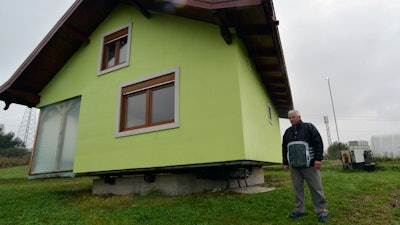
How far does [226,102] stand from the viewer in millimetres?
6039

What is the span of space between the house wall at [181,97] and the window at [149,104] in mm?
190

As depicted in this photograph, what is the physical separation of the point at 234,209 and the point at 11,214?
510 cm

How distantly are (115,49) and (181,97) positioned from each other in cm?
381

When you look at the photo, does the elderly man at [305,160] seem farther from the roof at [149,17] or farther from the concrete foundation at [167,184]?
the concrete foundation at [167,184]

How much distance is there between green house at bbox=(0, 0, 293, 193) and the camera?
19.8ft

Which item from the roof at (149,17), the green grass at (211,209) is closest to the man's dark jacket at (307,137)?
the green grass at (211,209)

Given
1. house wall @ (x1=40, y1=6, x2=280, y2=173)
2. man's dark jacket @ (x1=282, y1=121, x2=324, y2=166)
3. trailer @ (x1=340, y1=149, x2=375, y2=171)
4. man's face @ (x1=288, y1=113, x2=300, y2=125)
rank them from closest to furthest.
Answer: man's dark jacket @ (x1=282, y1=121, x2=324, y2=166)
man's face @ (x1=288, y1=113, x2=300, y2=125)
house wall @ (x1=40, y1=6, x2=280, y2=173)
trailer @ (x1=340, y1=149, x2=375, y2=171)

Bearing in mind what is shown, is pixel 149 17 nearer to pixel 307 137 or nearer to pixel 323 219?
pixel 307 137

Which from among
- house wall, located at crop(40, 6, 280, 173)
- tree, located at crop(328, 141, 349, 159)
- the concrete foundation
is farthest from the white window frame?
tree, located at crop(328, 141, 349, 159)

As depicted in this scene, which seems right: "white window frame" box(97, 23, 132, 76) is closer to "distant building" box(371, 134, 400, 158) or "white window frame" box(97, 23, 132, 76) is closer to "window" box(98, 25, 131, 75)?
"window" box(98, 25, 131, 75)

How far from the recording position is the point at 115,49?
9.05m

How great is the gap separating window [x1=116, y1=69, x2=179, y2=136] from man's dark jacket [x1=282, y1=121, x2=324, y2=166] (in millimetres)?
2805

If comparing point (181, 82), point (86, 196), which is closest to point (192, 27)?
point (181, 82)

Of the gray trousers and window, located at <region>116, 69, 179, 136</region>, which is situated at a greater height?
window, located at <region>116, 69, 179, 136</region>
